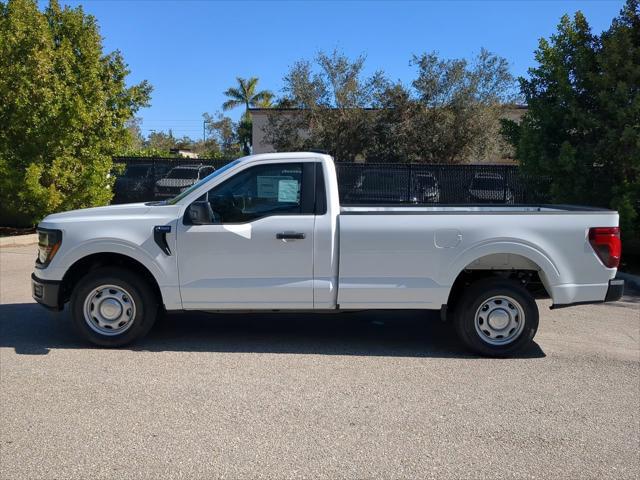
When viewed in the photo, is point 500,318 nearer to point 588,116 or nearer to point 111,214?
point 111,214

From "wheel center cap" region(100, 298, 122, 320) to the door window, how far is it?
1.32m

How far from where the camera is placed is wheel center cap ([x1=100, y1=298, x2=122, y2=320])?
5828mm

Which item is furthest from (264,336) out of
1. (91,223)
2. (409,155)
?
(409,155)

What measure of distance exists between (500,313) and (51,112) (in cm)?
1099


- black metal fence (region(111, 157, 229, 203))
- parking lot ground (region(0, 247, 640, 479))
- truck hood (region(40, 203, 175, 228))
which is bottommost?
parking lot ground (region(0, 247, 640, 479))

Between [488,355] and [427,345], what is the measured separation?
0.69m

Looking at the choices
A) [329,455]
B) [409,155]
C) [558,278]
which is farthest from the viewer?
[409,155]

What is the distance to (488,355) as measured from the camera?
5.83m

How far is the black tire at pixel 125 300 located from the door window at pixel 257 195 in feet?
3.47

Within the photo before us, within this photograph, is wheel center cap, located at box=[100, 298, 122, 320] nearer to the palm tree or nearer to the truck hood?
the truck hood

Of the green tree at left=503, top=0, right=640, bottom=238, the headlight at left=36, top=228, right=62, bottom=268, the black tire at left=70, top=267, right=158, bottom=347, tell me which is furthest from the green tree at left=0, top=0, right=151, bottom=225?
the green tree at left=503, top=0, right=640, bottom=238

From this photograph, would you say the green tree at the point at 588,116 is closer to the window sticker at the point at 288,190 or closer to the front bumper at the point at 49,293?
the window sticker at the point at 288,190

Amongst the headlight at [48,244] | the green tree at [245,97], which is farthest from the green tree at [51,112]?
the green tree at [245,97]

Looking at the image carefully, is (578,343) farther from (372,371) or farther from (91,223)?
(91,223)
